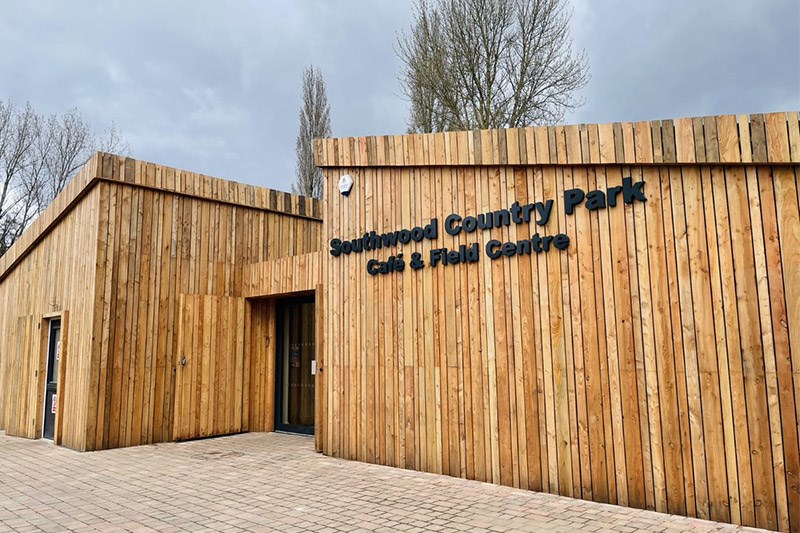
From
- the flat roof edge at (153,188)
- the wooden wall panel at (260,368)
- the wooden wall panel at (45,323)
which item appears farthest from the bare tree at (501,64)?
the wooden wall panel at (45,323)

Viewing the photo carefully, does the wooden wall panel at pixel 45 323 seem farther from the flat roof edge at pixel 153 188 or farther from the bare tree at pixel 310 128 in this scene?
the bare tree at pixel 310 128

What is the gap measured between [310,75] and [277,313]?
56.2 feet

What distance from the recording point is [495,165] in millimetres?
5770

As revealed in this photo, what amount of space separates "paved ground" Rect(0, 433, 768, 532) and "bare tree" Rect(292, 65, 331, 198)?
52.3 ft

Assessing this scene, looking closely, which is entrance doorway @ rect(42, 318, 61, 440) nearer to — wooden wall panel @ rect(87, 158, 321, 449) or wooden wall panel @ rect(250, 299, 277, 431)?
wooden wall panel @ rect(87, 158, 321, 449)

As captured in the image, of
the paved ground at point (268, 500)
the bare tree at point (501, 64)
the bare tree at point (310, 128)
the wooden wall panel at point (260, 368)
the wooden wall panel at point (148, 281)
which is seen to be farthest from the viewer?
the bare tree at point (310, 128)

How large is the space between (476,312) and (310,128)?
19291 millimetres

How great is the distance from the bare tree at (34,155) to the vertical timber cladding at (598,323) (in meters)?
19.5

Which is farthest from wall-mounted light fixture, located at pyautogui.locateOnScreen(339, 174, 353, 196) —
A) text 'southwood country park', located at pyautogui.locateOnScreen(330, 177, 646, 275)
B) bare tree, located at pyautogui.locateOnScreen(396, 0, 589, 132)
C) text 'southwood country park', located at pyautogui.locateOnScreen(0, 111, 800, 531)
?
bare tree, located at pyautogui.locateOnScreen(396, 0, 589, 132)

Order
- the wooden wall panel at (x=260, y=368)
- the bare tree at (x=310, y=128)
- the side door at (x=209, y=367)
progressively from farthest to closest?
the bare tree at (x=310, y=128)
the wooden wall panel at (x=260, y=368)
the side door at (x=209, y=367)

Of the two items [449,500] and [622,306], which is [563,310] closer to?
[622,306]

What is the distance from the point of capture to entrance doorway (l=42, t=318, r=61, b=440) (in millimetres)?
8891

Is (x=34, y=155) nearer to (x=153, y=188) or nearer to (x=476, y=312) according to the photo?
(x=153, y=188)

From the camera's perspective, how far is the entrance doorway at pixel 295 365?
9.20 metres
